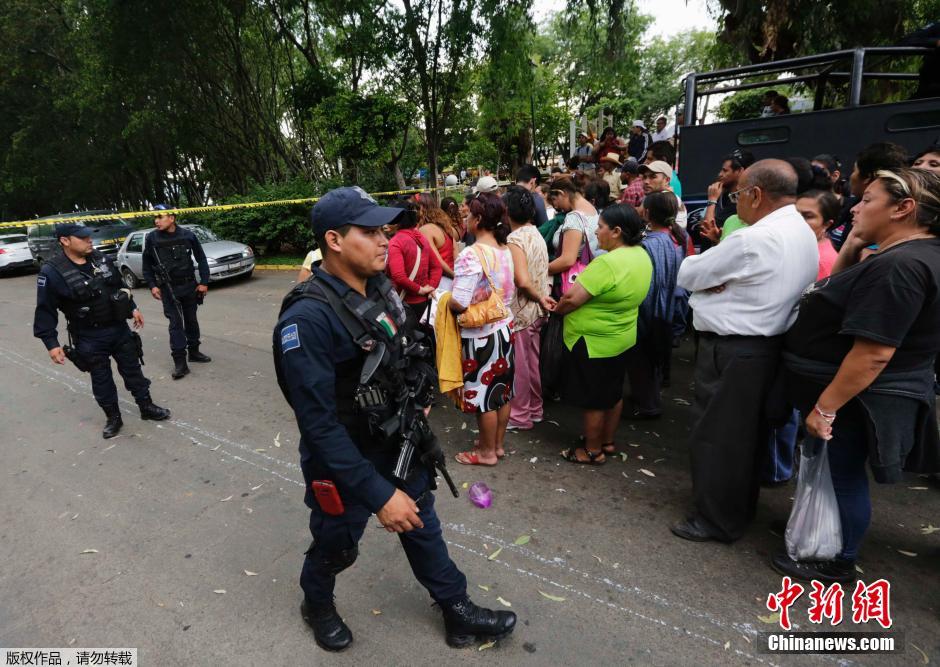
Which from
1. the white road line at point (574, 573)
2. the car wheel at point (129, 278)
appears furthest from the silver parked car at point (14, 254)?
the white road line at point (574, 573)

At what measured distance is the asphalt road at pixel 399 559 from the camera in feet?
7.86

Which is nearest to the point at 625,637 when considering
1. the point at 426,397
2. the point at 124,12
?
the point at 426,397

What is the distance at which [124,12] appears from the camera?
47.4ft

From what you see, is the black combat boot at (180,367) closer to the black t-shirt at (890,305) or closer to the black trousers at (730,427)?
the black trousers at (730,427)

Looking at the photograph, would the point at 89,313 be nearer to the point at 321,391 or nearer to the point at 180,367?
the point at 180,367

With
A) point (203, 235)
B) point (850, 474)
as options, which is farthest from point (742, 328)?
point (203, 235)


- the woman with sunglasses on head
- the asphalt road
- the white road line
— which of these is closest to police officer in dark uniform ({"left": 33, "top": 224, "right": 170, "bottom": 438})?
the asphalt road

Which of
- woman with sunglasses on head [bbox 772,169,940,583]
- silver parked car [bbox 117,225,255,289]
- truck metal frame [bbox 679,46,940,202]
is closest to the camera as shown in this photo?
woman with sunglasses on head [bbox 772,169,940,583]

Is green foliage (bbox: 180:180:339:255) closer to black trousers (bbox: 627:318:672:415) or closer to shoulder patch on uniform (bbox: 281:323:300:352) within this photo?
black trousers (bbox: 627:318:672:415)

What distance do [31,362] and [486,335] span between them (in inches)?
292

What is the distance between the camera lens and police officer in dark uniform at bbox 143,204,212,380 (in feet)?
20.8

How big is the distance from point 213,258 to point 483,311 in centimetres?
1008

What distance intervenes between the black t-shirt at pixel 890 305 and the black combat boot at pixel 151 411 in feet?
17.8

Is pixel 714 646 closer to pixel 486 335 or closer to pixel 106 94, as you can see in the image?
pixel 486 335
